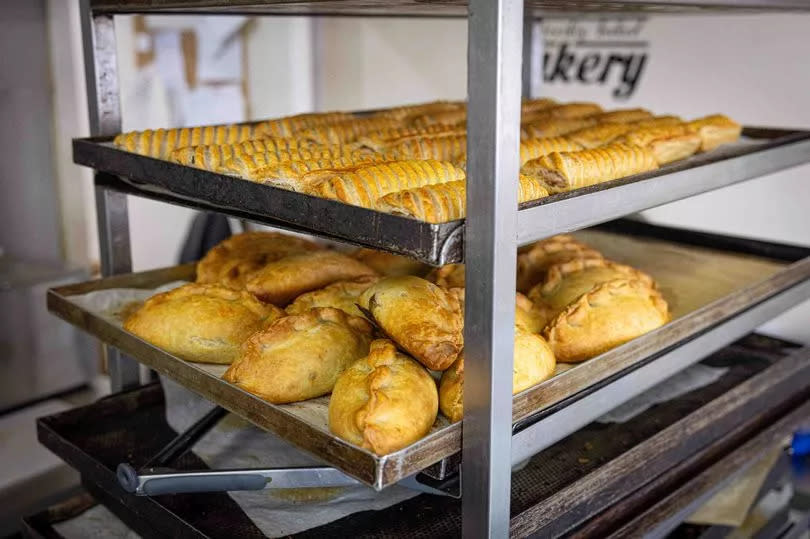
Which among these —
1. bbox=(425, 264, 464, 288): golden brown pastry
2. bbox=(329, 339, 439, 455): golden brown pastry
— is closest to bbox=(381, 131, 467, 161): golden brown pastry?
bbox=(425, 264, 464, 288): golden brown pastry

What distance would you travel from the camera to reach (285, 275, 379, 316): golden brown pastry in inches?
57.3

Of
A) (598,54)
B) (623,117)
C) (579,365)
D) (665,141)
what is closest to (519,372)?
(579,365)

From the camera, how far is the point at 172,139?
61.8 inches

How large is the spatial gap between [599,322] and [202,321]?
2.34 feet

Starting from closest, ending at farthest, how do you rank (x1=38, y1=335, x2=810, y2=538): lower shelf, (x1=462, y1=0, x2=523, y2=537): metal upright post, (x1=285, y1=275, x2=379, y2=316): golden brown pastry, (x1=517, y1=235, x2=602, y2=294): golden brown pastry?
(x1=462, y1=0, x2=523, y2=537): metal upright post < (x1=38, y1=335, x2=810, y2=538): lower shelf < (x1=285, y1=275, x2=379, y2=316): golden brown pastry < (x1=517, y1=235, x2=602, y2=294): golden brown pastry

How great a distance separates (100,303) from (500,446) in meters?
0.96

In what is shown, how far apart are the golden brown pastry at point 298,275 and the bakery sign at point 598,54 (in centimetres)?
221

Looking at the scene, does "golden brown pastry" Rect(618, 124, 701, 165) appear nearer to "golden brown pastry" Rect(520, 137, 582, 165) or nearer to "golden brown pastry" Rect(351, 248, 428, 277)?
"golden brown pastry" Rect(520, 137, 582, 165)

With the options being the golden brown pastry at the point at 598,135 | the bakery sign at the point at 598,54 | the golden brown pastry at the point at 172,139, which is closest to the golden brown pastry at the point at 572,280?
the golden brown pastry at the point at 598,135

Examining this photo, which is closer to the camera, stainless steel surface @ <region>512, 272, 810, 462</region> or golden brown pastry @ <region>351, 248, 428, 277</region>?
stainless steel surface @ <region>512, 272, 810, 462</region>

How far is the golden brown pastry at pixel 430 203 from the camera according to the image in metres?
1.06

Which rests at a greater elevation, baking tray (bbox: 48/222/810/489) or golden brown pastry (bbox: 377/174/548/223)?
golden brown pastry (bbox: 377/174/548/223)

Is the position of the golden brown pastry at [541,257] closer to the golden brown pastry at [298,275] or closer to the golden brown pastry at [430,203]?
the golden brown pastry at [298,275]

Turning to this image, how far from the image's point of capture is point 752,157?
1.57 meters
